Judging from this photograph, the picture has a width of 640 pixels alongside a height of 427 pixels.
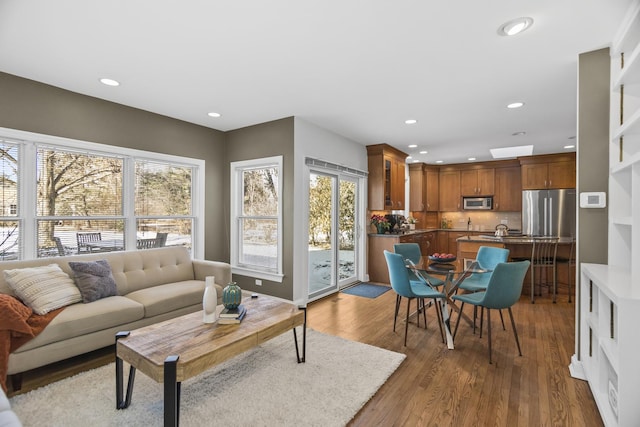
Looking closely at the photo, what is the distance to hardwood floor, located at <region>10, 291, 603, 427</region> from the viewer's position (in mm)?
2039

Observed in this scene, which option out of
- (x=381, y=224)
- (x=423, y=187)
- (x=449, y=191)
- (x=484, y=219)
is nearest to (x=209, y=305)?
(x=381, y=224)

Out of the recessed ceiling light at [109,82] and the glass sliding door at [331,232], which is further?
the glass sliding door at [331,232]

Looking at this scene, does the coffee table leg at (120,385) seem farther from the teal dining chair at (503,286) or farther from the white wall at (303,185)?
the teal dining chair at (503,286)

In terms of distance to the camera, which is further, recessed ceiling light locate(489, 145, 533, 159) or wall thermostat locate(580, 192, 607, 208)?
recessed ceiling light locate(489, 145, 533, 159)

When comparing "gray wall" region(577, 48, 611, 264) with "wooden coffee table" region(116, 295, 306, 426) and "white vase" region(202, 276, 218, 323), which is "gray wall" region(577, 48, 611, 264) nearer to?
"wooden coffee table" region(116, 295, 306, 426)

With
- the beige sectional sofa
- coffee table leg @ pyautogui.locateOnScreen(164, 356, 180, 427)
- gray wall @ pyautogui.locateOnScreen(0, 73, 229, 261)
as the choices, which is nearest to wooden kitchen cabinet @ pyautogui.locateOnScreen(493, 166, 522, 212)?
gray wall @ pyautogui.locateOnScreen(0, 73, 229, 261)

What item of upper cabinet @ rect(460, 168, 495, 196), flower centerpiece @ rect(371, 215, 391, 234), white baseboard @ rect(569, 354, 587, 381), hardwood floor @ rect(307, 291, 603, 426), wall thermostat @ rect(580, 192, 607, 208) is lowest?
hardwood floor @ rect(307, 291, 603, 426)

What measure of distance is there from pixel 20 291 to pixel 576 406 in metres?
4.30

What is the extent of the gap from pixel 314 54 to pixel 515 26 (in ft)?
4.77

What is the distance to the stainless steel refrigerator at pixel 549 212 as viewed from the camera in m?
6.25

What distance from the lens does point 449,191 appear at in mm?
8062

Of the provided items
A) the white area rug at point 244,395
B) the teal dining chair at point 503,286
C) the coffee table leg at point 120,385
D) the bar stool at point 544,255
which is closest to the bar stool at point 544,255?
the bar stool at point 544,255

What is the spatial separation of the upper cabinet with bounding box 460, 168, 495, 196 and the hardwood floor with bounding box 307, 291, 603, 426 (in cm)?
410

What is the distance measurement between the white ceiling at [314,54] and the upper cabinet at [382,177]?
173 cm
